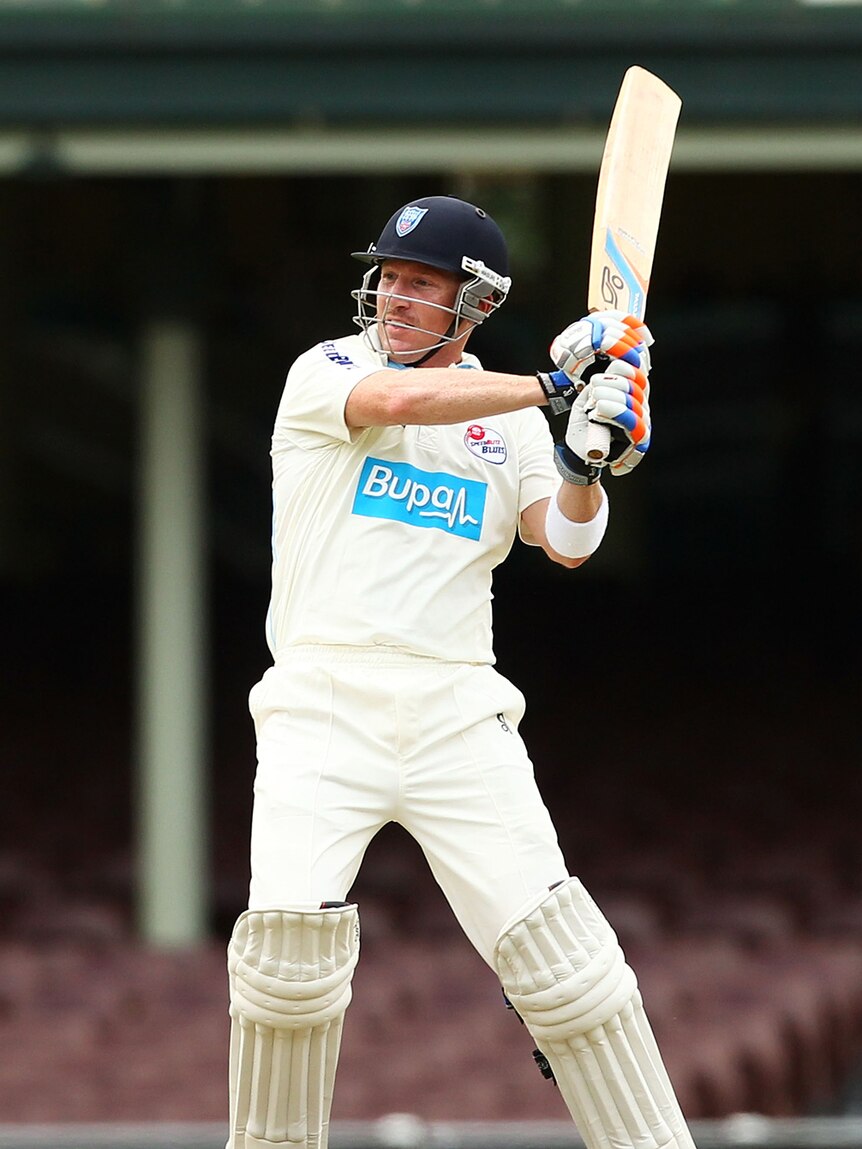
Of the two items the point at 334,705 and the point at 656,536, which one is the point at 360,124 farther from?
the point at 656,536

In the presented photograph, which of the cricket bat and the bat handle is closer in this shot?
the bat handle

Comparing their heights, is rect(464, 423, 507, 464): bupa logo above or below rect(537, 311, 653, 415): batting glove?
below

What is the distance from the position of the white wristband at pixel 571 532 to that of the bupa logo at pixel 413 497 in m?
0.12

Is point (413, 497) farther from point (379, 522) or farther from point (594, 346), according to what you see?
point (594, 346)

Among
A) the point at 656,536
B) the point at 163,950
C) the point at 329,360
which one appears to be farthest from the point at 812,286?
the point at 329,360

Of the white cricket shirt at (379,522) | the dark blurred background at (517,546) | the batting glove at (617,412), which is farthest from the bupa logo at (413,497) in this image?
the dark blurred background at (517,546)

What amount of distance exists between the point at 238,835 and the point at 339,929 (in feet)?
18.5

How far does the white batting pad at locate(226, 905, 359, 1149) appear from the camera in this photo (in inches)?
115

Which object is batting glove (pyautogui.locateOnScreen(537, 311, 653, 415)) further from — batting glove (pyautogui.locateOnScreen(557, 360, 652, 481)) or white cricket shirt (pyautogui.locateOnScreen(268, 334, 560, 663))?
white cricket shirt (pyautogui.locateOnScreen(268, 334, 560, 663))

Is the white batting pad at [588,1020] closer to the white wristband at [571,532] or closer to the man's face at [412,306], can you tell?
the white wristband at [571,532]

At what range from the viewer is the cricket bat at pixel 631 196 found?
3.06m

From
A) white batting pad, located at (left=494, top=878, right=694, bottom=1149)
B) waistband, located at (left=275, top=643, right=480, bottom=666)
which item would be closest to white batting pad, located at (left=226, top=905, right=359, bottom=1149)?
white batting pad, located at (left=494, top=878, right=694, bottom=1149)

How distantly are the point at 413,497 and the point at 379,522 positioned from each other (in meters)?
0.06

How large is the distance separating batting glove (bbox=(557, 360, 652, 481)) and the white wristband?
0.61ft
